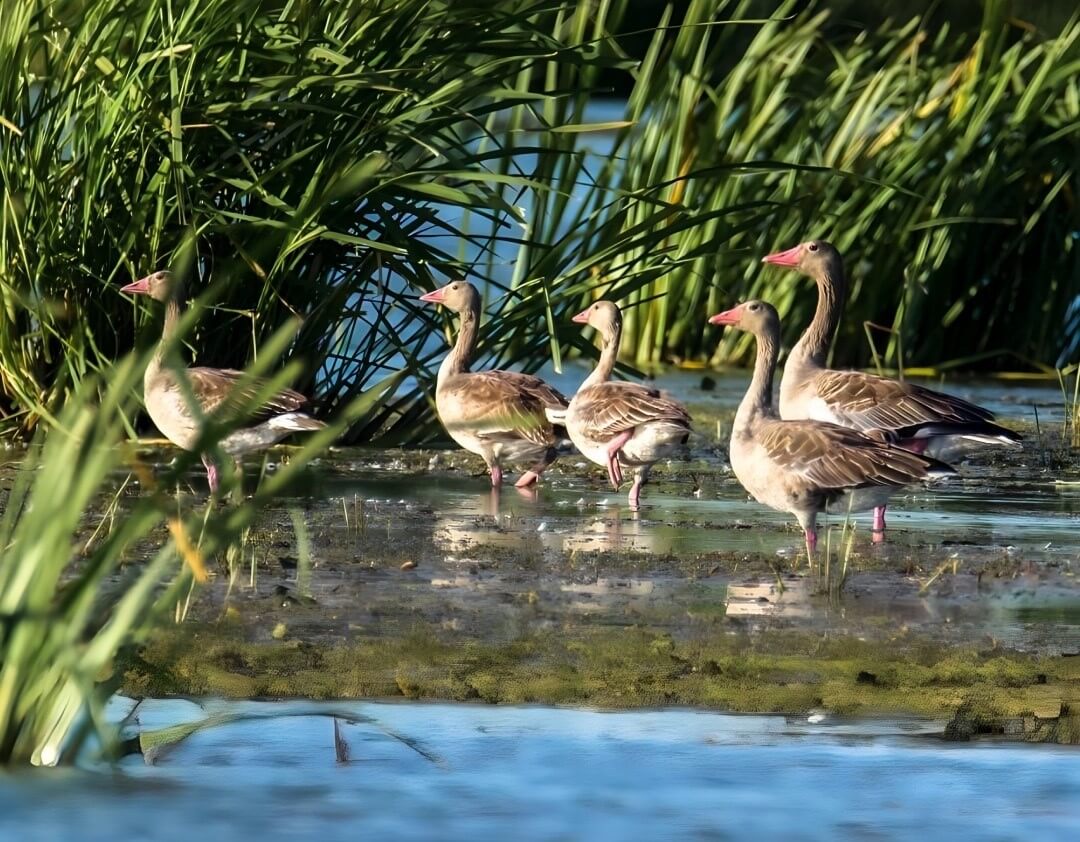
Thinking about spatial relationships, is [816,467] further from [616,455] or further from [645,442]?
[616,455]

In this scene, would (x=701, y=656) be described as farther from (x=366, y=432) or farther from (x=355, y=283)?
(x=366, y=432)

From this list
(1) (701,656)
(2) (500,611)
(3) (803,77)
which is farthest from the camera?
(3) (803,77)

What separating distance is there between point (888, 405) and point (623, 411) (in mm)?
1383

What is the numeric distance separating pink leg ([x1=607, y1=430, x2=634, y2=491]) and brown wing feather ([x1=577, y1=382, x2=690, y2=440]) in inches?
1.2

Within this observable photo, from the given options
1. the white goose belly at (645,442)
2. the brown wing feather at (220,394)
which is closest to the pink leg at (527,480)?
the white goose belly at (645,442)

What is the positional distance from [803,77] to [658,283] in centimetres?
291

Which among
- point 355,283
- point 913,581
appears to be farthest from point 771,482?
point 355,283

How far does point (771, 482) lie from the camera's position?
8430mm

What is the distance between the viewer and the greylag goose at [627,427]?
9.86 metres

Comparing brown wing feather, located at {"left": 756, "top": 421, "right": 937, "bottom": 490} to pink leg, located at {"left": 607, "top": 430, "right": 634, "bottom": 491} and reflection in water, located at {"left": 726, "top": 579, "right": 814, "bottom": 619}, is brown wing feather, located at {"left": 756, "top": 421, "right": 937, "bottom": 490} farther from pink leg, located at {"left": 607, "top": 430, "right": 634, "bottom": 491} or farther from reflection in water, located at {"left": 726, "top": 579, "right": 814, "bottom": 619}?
pink leg, located at {"left": 607, "top": 430, "right": 634, "bottom": 491}

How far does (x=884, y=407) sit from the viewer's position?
10266 mm

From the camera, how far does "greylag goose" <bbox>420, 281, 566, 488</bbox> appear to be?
10133 mm

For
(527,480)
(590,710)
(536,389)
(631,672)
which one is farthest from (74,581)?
(536,389)

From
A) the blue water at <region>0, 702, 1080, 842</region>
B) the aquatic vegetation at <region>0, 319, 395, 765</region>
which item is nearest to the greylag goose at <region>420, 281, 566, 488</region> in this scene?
the blue water at <region>0, 702, 1080, 842</region>
